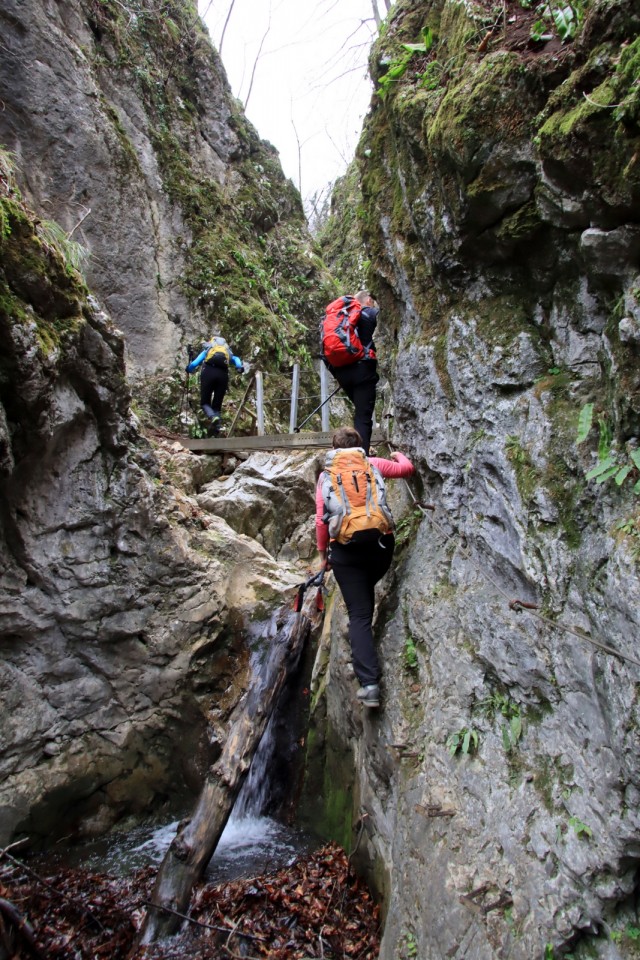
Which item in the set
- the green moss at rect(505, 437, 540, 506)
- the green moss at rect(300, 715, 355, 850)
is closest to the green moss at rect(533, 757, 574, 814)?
the green moss at rect(505, 437, 540, 506)

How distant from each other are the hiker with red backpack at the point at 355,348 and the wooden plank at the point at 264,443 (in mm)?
2357

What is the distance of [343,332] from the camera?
20.3ft

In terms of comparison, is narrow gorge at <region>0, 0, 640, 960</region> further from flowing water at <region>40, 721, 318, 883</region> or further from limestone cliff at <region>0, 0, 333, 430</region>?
limestone cliff at <region>0, 0, 333, 430</region>

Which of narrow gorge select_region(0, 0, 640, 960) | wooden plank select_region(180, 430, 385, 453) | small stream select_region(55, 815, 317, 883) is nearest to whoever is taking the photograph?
narrow gorge select_region(0, 0, 640, 960)

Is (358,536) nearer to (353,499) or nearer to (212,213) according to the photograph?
(353,499)

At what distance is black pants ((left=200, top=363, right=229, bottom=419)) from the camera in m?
10.4

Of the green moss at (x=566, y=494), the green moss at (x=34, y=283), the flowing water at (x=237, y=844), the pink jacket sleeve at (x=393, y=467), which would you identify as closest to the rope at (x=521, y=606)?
the pink jacket sleeve at (x=393, y=467)

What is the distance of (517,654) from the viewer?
11.8ft

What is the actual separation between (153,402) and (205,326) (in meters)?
2.53

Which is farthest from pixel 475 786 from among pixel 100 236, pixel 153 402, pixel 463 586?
pixel 100 236

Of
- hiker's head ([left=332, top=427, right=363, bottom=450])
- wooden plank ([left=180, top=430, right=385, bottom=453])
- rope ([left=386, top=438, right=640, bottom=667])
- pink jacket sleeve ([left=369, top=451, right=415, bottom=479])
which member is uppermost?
wooden plank ([left=180, top=430, right=385, bottom=453])

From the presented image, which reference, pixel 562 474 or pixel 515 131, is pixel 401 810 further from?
pixel 515 131

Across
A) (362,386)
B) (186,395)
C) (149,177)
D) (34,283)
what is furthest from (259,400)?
(149,177)

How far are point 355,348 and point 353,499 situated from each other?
2.28m
